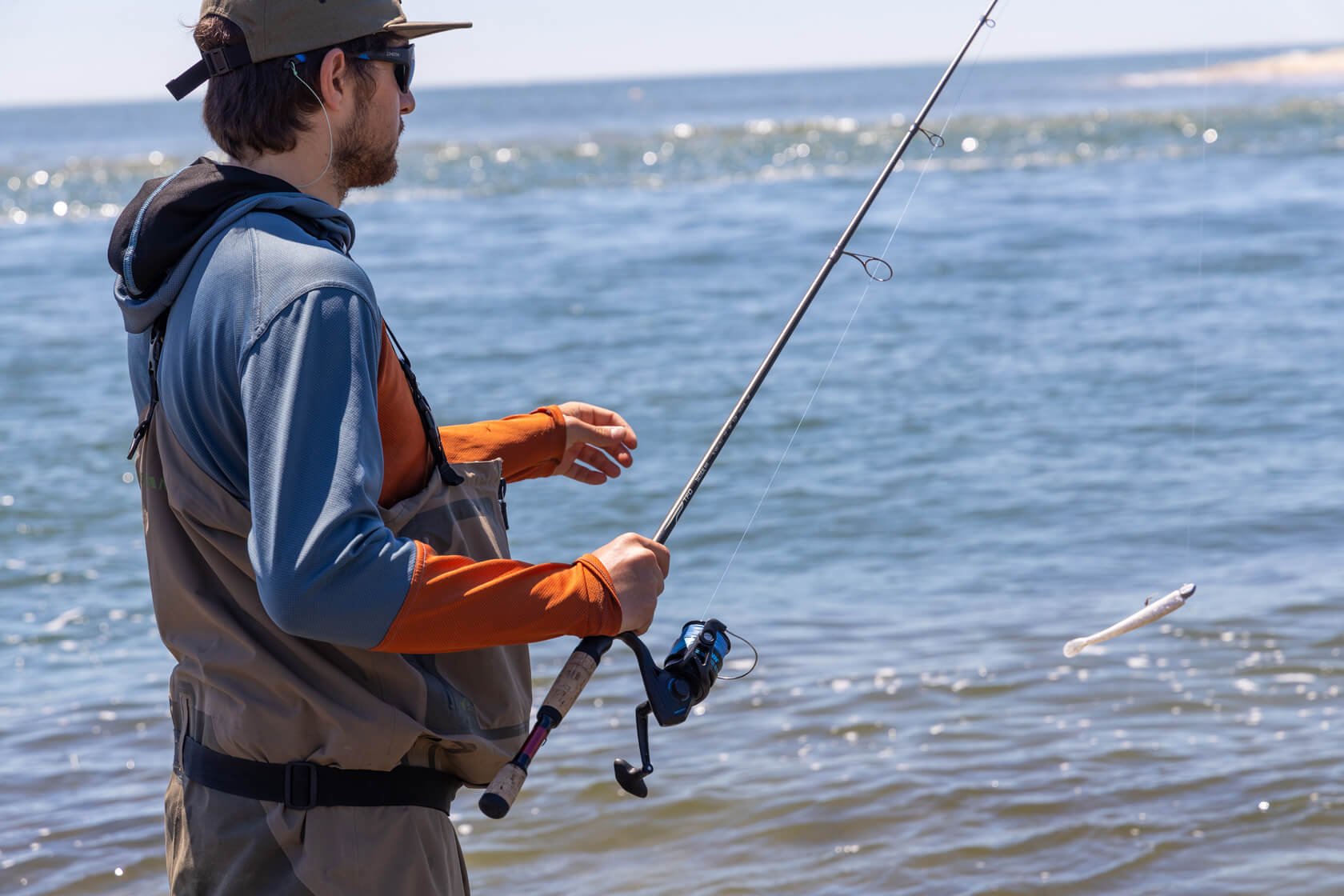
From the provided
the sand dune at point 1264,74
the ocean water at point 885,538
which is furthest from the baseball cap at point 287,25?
the sand dune at point 1264,74

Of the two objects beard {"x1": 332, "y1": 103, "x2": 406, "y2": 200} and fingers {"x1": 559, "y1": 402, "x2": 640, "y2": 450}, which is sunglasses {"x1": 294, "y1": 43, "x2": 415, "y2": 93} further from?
fingers {"x1": 559, "y1": 402, "x2": 640, "y2": 450}

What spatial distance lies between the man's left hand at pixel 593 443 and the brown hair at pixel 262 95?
835 mm

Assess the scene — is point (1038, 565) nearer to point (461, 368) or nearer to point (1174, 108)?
point (461, 368)

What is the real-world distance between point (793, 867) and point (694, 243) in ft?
40.5

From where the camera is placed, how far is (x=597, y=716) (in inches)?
193

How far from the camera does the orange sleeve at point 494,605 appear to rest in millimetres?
1625

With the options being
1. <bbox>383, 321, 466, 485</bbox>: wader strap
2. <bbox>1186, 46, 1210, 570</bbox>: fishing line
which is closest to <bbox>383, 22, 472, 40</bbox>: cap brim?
<bbox>383, 321, 466, 485</bbox>: wader strap

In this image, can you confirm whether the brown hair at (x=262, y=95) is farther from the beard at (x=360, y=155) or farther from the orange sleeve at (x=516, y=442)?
the orange sleeve at (x=516, y=442)

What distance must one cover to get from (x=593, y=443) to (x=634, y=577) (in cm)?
82

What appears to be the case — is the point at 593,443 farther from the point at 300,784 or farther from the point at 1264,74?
the point at 1264,74

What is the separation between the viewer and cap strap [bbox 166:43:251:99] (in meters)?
1.82

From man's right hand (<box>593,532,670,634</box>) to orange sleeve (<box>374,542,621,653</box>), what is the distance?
0.01 meters

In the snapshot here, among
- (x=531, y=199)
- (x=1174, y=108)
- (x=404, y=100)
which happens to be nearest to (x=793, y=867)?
(x=404, y=100)

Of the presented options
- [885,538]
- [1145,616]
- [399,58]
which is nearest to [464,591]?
[399,58]
